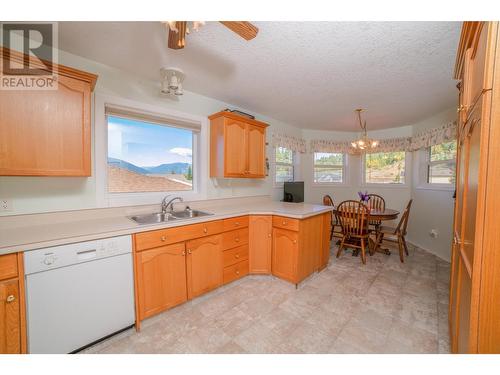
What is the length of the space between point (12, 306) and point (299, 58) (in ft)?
8.41

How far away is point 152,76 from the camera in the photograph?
2.02 metres

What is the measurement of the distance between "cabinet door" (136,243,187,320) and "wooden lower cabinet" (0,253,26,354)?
0.59m

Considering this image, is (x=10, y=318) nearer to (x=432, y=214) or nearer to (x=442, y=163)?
(x=432, y=214)

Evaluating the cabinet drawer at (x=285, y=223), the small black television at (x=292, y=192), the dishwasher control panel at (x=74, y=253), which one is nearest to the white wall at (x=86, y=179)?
the dishwasher control panel at (x=74, y=253)

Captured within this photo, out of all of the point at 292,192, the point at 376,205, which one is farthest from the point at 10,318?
the point at 376,205

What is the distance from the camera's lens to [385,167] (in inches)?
164

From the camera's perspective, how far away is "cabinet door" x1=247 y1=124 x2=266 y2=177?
2.67 metres

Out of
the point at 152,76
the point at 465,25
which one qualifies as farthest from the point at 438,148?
the point at 152,76

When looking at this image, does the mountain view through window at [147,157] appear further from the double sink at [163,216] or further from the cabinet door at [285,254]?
the cabinet door at [285,254]

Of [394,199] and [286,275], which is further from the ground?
[394,199]

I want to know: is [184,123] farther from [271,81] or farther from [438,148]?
[438,148]

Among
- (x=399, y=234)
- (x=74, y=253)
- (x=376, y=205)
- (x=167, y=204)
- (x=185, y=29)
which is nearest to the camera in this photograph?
(x=185, y=29)

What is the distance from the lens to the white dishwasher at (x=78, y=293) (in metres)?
1.16
